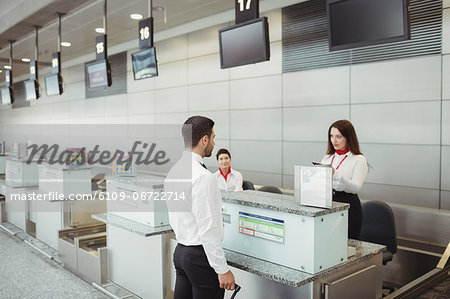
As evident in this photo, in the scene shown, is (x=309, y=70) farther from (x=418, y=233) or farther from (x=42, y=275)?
(x=42, y=275)

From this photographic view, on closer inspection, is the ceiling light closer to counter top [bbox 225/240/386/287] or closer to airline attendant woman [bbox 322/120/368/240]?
airline attendant woman [bbox 322/120/368/240]

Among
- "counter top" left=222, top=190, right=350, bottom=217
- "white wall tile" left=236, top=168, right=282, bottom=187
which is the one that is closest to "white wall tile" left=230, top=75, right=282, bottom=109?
"white wall tile" left=236, top=168, right=282, bottom=187

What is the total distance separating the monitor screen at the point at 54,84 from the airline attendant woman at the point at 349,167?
18.3 feet

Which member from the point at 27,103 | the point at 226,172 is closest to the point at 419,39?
the point at 226,172

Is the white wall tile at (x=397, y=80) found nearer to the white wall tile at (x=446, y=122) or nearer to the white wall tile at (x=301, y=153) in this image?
the white wall tile at (x=446, y=122)

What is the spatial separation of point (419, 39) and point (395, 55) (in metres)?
0.29

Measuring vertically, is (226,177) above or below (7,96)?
below

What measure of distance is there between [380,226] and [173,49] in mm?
5535

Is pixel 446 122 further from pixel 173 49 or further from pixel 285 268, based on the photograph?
pixel 173 49

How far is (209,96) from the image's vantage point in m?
7.04

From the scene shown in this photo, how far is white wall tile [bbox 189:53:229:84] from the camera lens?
22.4 feet

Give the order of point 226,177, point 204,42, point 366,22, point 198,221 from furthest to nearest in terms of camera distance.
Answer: point 204,42 → point 226,177 → point 366,22 → point 198,221

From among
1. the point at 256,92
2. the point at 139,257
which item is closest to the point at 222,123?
the point at 256,92

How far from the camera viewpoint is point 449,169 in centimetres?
421
